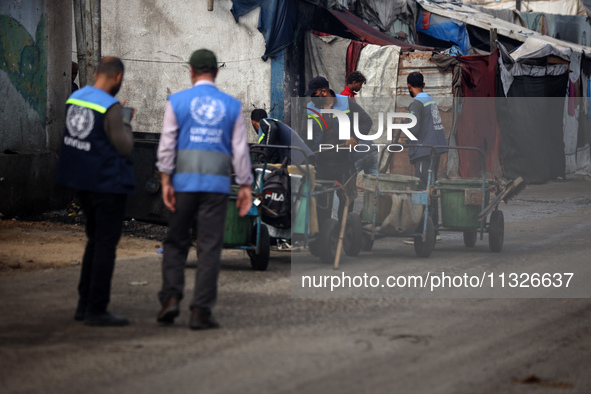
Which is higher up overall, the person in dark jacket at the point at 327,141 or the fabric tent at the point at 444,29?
the fabric tent at the point at 444,29

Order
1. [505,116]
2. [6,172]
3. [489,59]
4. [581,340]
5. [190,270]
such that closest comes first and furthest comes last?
[581,340] < [190,270] < [6,172] < [489,59] < [505,116]

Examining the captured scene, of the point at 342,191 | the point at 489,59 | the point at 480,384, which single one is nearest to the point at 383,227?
the point at 342,191

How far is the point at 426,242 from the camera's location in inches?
354

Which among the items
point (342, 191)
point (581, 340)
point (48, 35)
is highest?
point (48, 35)

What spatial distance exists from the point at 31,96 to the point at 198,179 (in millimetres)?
7112

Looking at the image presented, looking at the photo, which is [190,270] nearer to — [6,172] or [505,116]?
[6,172]

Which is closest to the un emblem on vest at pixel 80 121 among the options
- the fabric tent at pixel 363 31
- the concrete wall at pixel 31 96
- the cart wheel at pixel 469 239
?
the concrete wall at pixel 31 96

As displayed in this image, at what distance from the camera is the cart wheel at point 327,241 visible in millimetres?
8539

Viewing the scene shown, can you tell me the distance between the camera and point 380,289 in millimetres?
7148

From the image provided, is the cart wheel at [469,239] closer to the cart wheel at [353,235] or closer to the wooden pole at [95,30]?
the cart wheel at [353,235]

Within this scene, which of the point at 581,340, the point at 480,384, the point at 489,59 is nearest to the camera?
the point at 480,384

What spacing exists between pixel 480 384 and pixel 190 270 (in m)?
4.07

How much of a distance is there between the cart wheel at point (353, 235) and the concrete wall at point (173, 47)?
7.68 meters

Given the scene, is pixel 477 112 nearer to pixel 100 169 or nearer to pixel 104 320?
pixel 100 169
